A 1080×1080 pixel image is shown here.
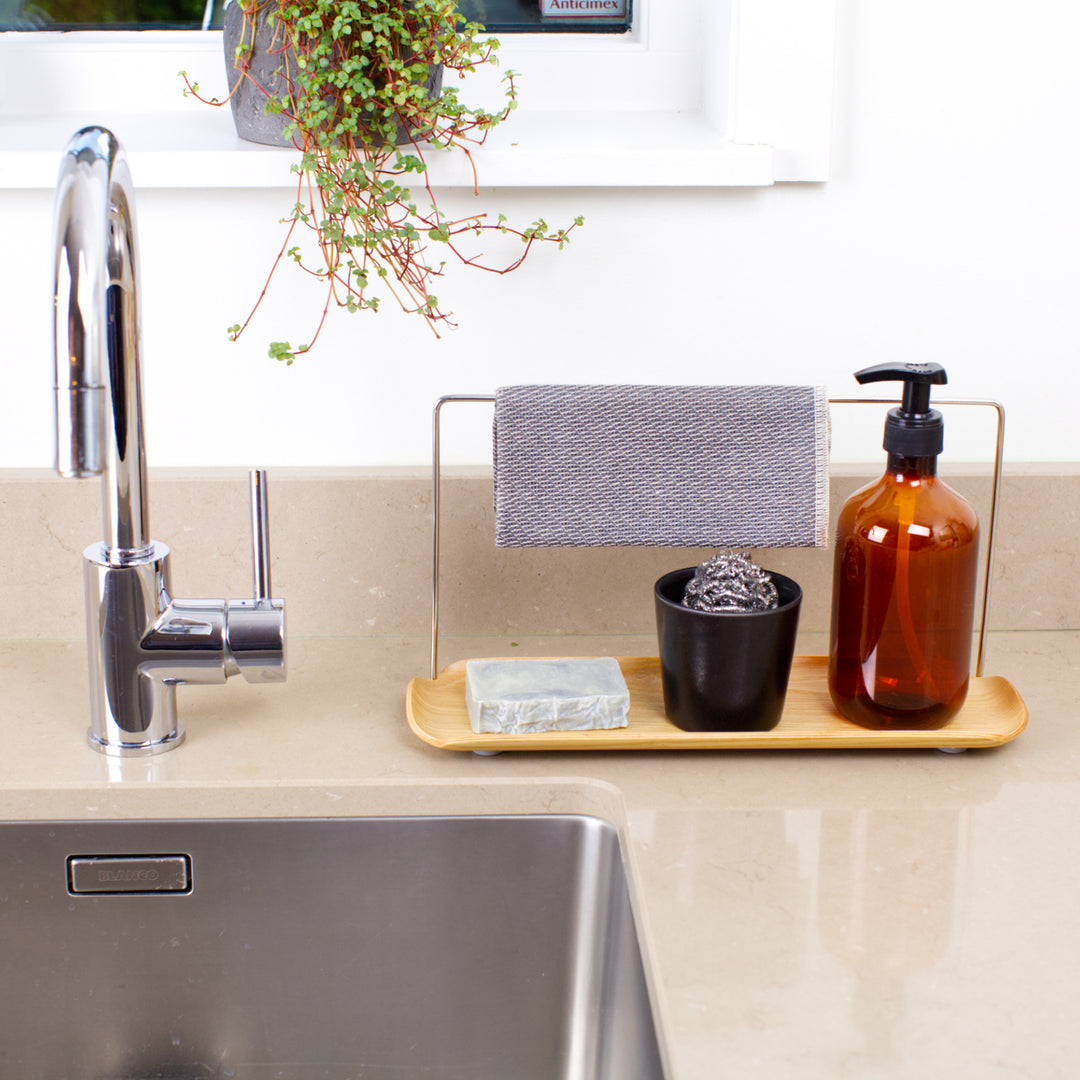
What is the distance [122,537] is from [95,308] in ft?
0.59

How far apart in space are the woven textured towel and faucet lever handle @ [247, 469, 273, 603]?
0.18m

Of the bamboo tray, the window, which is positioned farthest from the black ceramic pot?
the window

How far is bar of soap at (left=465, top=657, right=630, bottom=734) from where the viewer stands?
0.87m

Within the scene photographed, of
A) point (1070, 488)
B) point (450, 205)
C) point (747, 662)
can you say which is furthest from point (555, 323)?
point (1070, 488)

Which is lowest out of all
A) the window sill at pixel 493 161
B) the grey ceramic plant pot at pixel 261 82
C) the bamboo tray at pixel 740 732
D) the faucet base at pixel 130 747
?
the faucet base at pixel 130 747

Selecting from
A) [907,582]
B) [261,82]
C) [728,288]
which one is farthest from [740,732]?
[261,82]

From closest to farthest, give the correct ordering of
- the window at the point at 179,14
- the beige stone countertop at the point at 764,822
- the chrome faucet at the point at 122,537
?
1. the beige stone countertop at the point at 764,822
2. the chrome faucet at the point at 122,537
3. the window at the point at 179,14

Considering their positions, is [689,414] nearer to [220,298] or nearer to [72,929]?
[220,298]

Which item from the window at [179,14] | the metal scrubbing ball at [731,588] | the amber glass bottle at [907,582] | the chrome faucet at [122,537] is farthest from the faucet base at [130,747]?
the window at [179,14]

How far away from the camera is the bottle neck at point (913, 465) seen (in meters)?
0.85

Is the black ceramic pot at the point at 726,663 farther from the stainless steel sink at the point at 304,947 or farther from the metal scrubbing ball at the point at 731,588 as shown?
the stainless steel sink at the point at 304,947

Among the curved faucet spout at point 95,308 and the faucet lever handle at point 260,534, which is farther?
the faucet lever handle at point 260,534

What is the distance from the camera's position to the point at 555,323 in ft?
3.53

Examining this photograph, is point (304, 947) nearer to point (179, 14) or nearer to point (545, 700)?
point (545, 700)
